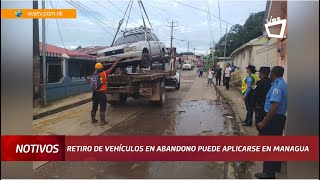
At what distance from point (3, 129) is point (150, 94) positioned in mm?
6413

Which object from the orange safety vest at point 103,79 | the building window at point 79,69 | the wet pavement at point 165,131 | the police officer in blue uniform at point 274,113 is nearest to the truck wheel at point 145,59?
the wet pavement at point 165,131

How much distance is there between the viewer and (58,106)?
1070cm

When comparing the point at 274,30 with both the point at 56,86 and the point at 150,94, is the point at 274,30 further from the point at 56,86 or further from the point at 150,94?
the point at 56,86

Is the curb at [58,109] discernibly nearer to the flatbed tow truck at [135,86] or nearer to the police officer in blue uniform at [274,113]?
the flatbed tow truck at [135,86]

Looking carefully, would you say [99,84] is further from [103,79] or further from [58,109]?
[58,109]

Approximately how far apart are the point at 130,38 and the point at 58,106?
3.44 m

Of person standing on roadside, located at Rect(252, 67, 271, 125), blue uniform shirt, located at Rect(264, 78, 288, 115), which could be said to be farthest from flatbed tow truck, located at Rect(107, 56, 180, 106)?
blue uniform shirt, located at Rect(264, 78, 288, 115)

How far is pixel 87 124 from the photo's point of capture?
7945 mm

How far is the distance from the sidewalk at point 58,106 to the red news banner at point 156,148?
583 centimetres

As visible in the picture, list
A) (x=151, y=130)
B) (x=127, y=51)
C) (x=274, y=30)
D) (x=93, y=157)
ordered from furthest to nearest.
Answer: (x=127, y=51) → (x=151, y=130) → (x=274, y=30) → (x=93, y=157)

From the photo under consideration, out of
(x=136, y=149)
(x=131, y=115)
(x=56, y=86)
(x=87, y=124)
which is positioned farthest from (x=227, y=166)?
(x=56, y=86)

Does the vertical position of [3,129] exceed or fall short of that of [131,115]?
it exceeds it

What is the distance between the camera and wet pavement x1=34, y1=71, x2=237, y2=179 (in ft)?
14.9

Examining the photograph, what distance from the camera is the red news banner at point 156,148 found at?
356 centimetres
